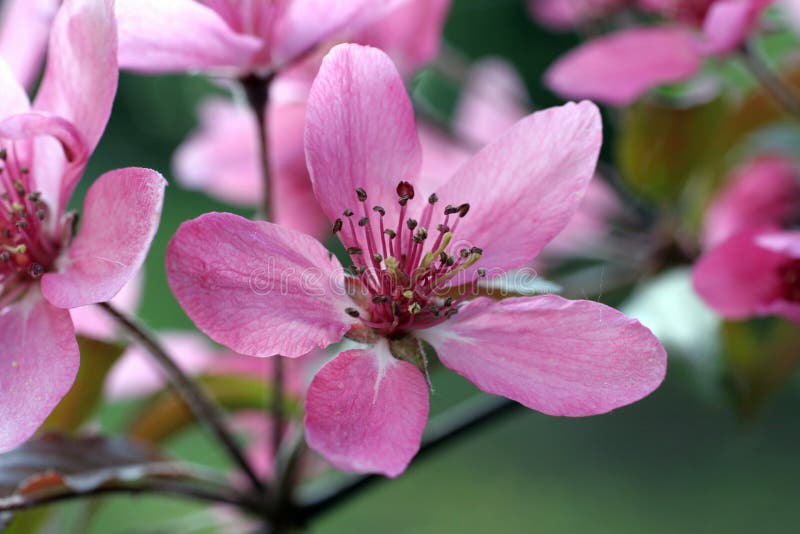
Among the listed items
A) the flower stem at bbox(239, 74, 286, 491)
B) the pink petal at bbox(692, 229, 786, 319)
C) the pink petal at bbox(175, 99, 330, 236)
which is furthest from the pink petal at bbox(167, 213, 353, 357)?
the pink petal at bbox(175, 99, 330, 236)

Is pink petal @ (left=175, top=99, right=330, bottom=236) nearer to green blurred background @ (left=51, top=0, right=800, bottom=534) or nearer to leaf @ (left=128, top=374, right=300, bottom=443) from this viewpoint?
leaf @ (left=128, top=374, right=300, bottom=443)

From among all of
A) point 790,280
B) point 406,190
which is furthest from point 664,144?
point 406,190

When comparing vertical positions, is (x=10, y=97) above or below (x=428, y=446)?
above

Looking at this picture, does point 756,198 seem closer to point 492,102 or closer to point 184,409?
point 492,102

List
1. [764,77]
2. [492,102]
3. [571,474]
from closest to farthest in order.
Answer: [764,77], [492,102], [571,474]

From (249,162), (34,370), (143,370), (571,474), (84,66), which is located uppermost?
(84,66)

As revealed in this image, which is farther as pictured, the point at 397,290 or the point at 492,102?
the point at 492,102
